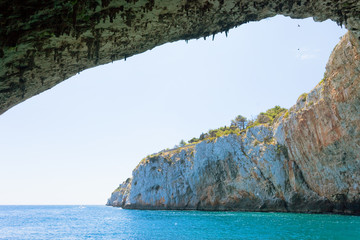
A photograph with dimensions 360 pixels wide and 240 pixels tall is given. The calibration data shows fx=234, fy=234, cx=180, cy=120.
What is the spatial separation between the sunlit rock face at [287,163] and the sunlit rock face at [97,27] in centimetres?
607

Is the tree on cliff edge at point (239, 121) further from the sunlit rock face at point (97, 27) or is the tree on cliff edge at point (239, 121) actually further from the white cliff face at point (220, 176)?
the sunlit rock face at point (97, 27)

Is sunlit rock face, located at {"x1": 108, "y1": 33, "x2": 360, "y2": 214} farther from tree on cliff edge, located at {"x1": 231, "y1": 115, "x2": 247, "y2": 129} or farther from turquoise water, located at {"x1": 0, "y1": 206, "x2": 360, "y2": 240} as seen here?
tree on cliff edge, located at {"x1": 231, "y1": 115, "x2": 247, "y2": 129}

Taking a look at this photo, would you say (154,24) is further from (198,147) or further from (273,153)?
(198,147)

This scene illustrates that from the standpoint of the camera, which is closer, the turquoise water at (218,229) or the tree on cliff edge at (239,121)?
the turquoise water at (218,229)

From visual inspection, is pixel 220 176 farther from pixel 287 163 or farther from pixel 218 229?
pixel 218 229

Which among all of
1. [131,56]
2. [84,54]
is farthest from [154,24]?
[84,54]

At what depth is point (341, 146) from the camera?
2912cm

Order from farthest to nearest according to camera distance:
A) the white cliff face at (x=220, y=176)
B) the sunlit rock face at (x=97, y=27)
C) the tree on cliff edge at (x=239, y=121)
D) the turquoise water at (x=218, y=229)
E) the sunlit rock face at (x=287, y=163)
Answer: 1. the tree on cliff edge at (x=239, y=121)
2. the white cliff face at (x=220, y=176)
3. the sunlit rock face at (x=287, y=163)
4. the turquoise water at (x=218, y=229)
5. the sunlit rock face at (x=97, y=27)

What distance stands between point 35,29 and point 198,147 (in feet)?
161

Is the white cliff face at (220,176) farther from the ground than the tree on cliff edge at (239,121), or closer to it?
closer to it

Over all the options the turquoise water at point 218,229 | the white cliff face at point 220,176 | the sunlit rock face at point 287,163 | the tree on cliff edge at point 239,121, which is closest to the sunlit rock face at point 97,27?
the sunlit rock face at point 287,163

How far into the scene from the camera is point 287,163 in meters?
39.7

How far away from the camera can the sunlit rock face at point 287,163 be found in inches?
1080

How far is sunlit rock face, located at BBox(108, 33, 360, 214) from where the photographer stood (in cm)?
2744
